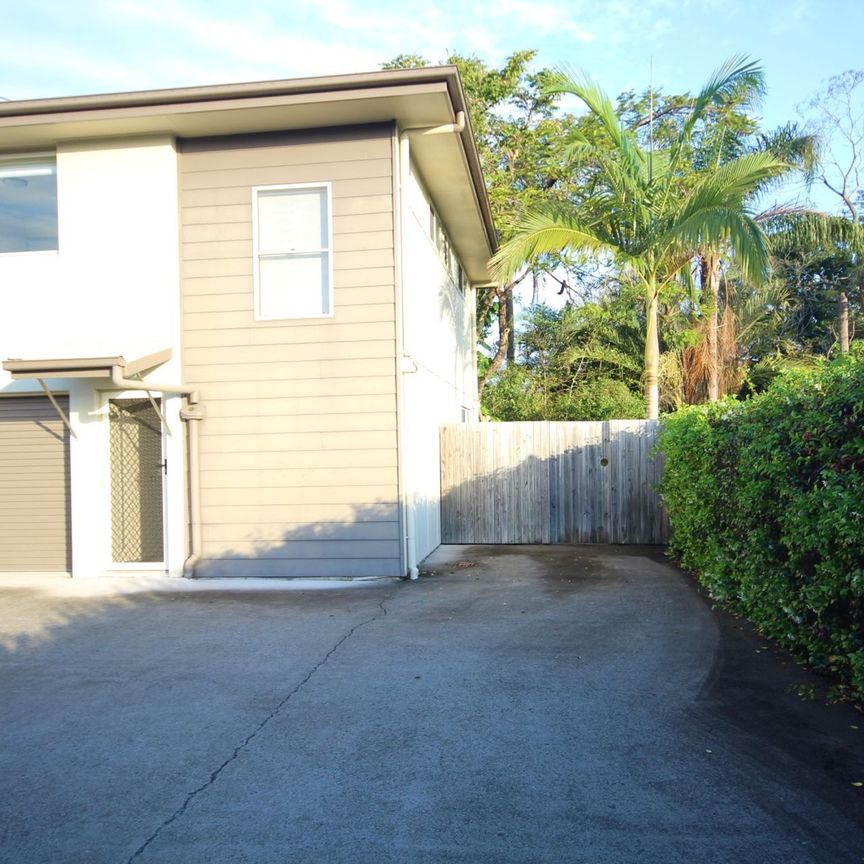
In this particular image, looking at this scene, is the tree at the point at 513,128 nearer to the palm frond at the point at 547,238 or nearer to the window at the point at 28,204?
the palm frond at the point at 547,238

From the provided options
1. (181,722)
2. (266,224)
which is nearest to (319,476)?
(266,224)

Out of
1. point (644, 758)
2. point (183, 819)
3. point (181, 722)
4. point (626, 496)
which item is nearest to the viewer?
point (183, 819)

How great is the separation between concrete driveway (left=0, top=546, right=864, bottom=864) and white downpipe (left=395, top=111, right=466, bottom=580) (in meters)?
1.58

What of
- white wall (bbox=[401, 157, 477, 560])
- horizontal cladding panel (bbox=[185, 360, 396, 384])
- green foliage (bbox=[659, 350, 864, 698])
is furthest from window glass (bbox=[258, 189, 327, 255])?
green foliage (bbox=[659, 350, 864, 698])

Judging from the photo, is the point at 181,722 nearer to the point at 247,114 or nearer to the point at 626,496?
the point at 247,114

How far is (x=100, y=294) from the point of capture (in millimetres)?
9180

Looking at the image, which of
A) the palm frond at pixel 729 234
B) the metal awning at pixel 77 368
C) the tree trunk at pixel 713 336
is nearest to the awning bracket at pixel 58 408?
the metal awning at pixel 77 368

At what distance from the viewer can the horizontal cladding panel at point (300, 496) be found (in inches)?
347

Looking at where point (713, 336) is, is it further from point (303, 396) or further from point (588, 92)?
point (303, 396)

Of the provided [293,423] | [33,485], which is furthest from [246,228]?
[33,485]

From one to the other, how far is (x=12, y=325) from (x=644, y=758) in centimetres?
859

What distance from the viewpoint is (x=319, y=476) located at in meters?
8.91

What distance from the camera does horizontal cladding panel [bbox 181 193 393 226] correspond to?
876 centimetres

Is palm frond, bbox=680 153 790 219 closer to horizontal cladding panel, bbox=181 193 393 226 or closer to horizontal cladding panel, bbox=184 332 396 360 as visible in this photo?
horizontal cladding panel, bbox=181 193 393 226
